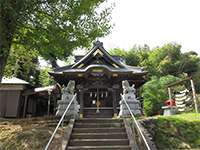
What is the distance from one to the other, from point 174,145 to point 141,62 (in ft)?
102

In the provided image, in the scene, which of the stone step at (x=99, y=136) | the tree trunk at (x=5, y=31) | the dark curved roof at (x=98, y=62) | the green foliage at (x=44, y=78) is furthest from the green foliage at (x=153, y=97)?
the tree trunk at (x=5, y=31)

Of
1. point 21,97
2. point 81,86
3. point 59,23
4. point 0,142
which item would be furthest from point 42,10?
point 21,97

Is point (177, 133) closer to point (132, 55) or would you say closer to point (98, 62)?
point (98, 62)

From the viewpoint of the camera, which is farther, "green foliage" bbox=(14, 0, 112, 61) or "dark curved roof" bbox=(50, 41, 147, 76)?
"dark curved roof" bbox=(50, 41, 147, 76)

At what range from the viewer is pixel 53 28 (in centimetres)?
1262

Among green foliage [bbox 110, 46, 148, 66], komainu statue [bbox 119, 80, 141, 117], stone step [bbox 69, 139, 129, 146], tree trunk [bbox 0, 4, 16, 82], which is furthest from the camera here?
green foliage [bbox 110, 46, 148, 66]

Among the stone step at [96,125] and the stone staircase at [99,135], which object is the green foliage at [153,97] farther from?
the stone step at [96,125]

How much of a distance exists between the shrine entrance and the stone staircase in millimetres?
7755

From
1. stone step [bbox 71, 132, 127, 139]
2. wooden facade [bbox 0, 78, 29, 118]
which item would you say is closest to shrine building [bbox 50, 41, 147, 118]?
wooden facade [bbox 0, 78, 29, 118]

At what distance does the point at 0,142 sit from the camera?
10711 millimetres

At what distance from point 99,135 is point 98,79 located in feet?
32.4

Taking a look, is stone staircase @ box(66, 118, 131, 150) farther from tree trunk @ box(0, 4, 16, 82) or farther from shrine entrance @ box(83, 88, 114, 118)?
shrine entrance @ box(83, 88, 114, 118)

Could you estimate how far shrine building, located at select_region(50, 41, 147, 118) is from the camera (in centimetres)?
1938

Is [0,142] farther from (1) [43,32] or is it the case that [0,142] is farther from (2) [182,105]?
(2) [182,105]
